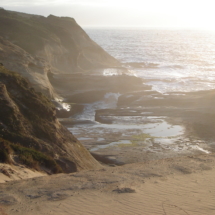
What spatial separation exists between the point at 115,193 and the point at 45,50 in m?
27.9

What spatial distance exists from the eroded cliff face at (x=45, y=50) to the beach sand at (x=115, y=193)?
15.7 metres

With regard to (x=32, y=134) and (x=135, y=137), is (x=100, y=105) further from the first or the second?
(x=32, y=134)

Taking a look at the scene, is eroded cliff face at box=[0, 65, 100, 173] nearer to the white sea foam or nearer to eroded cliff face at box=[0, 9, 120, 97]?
the white sea foam

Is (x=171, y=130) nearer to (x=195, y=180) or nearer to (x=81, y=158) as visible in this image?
→ (x=81, y=158)

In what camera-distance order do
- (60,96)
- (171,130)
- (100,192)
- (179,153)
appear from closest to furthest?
(100,192)
(179,153)
(171,130)
(60,96)

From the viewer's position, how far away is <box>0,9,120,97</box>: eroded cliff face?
25233mm

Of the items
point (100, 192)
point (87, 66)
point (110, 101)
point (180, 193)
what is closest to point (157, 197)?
point (180, 193)

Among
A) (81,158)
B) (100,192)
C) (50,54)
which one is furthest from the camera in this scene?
(50,54)

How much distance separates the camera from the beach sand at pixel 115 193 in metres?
7.23

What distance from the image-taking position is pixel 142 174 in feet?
32.1

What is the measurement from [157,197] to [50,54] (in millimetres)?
28789

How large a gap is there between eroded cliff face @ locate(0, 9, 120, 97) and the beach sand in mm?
15673

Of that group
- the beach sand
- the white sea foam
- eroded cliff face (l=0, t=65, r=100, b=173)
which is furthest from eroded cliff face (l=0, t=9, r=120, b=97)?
the beach sand

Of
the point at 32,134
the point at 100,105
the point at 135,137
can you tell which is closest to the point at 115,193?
the point at 32,134
